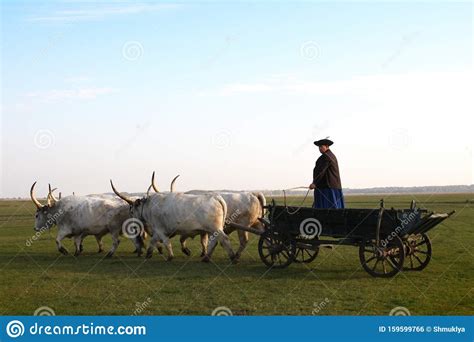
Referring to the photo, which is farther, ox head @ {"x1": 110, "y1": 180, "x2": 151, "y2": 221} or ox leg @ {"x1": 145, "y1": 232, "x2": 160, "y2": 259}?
ox head @ {"x1": 110, "y1": 180, "x2": 151, "y2": 221}

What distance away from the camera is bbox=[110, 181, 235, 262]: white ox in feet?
43.8

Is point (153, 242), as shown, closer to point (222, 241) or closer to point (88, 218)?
point (222, 241)

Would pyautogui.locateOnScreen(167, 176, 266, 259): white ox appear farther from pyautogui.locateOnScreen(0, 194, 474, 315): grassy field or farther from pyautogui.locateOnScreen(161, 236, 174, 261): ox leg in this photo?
pyautogui.locateOnScreen(0, 194, 474, 315): grassy field

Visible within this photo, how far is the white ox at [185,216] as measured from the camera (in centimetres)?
1336

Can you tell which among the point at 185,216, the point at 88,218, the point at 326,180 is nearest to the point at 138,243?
the point at 88,218

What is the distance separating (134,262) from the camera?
1398 centimetres

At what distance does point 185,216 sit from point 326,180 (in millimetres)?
3640

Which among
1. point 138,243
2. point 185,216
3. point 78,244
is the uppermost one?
point 185,216

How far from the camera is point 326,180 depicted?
12.4 meters

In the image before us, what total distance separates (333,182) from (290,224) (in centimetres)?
135

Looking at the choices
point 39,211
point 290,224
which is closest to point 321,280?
point 290,224

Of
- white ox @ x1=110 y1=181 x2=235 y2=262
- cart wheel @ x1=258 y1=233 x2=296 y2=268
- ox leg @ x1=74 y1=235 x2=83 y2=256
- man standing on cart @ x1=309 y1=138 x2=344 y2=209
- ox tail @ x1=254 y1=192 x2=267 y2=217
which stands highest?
man standing on cart @ x1=309 y1=138 x2=344 y2=209

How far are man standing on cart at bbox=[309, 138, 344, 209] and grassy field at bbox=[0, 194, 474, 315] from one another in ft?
4.96

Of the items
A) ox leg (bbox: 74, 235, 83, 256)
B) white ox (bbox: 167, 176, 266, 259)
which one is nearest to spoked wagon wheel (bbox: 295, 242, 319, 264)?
white ox (bbox: 167, 176, 266, 259)
